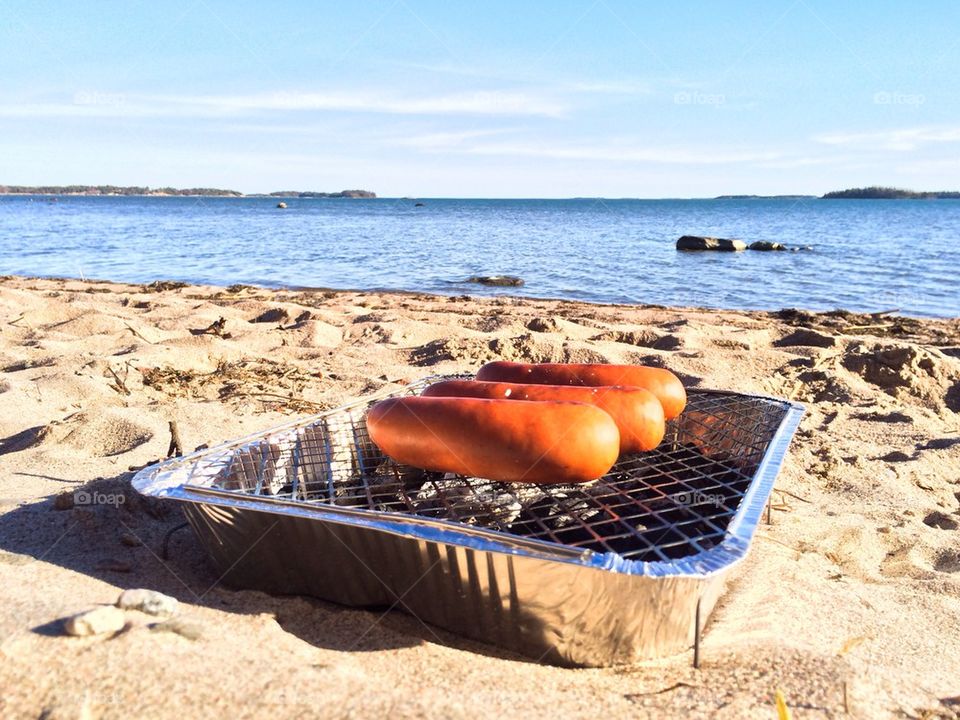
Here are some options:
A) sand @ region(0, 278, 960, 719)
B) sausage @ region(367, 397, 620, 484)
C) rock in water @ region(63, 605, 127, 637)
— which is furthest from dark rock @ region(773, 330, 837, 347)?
rock in water @ region(63, 605, 127, 637)

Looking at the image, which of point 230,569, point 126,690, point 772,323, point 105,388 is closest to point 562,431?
point 230,569

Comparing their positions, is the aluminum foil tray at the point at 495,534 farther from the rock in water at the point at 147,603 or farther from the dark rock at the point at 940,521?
the dark rock at the point at 940,521

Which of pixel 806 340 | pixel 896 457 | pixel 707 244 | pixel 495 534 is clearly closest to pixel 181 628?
pixel 495 534

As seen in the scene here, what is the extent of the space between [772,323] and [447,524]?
9485 mm

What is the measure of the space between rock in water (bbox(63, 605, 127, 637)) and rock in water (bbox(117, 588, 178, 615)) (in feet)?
0.32

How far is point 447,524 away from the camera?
76.7 inches

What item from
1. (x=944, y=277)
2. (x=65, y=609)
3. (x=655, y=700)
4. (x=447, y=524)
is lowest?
(x=944, y=277)

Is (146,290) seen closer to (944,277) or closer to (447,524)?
(447,524)

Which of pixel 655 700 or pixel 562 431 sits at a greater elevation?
pixel 562 431

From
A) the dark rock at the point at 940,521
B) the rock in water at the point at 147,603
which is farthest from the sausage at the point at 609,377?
the rock in water at the point at 147,603

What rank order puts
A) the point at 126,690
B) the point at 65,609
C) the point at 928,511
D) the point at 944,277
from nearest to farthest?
the point at 126,690 < the point at 65,609 < the point at 928,511 < the point at 944,277

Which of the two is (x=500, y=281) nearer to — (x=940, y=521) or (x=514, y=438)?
(x=940, y=521)

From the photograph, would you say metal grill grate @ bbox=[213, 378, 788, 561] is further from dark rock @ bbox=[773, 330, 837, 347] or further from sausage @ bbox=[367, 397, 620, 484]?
dark rock @ bbox=[773, 330, 837, 347]

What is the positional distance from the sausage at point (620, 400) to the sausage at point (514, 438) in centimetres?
16
